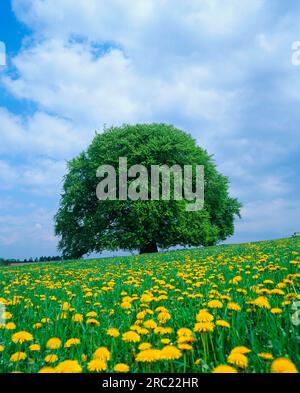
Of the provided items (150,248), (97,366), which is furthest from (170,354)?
(150,248)

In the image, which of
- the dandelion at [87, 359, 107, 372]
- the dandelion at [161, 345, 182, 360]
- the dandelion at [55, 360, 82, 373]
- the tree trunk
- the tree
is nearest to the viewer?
the dandelion at [55, 360, 82, 373]

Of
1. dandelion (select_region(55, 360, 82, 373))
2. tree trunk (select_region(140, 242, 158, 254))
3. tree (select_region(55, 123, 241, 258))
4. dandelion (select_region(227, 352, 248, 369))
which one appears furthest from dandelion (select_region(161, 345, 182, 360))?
tree trunk (select_region(140, 242, 158, 254))

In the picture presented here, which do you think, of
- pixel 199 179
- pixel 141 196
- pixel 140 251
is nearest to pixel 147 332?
pixel 141 196

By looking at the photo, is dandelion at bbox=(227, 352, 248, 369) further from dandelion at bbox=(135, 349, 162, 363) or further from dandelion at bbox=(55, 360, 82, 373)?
dandelion at bbox=(55, 360, 82, 373)

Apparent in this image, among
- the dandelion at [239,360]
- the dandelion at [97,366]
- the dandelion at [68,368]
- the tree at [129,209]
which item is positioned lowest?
the dandelion at [97,366]

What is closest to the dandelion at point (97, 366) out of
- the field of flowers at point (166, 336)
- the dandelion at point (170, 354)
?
the field of flowers at point (166, 336)

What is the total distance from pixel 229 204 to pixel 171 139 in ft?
33.9

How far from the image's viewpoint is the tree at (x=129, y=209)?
2403cm

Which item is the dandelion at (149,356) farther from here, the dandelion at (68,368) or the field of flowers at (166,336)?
the dandelion at (68,368)

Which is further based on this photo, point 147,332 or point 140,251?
point 140,251

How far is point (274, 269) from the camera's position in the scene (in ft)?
15.9

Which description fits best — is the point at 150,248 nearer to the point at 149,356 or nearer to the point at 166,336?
the point at 166,336

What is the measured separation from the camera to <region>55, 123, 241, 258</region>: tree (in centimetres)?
2403
